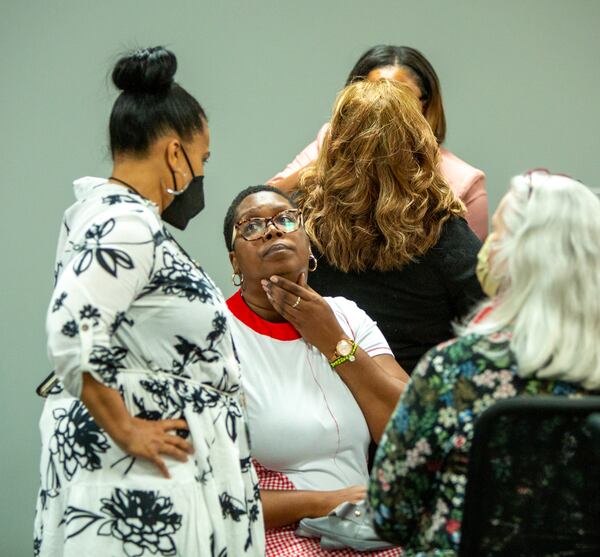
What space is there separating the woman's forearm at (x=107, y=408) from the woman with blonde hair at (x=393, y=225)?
1073 mm

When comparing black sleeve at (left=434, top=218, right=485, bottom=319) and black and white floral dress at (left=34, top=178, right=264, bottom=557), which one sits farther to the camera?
black sleeve at (left=434, top=218, right=485, bottom=319)

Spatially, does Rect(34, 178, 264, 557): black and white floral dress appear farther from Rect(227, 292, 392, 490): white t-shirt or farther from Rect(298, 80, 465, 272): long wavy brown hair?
Rect(298, 80, 465, 272): long wavy brown hair

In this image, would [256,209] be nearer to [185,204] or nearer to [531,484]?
[185,204]

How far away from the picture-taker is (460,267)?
2773 millimetres

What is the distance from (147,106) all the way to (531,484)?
1.04 metres

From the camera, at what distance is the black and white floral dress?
1812 mm

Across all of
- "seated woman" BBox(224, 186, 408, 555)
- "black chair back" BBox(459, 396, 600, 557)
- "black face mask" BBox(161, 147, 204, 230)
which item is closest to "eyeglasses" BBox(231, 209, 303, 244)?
"seated woman" BBox(224, 186, 408, 555)

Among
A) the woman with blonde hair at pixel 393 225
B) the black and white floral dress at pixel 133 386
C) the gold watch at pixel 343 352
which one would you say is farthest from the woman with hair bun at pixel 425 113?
the black and white floral dress at pixel 133 386

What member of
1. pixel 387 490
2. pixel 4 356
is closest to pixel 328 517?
pixel 387 490

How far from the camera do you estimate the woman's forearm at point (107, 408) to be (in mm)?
1830

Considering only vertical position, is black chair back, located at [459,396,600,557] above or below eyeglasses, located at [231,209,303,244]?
below

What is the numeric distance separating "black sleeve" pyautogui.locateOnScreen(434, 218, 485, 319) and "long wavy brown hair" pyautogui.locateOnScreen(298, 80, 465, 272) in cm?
4

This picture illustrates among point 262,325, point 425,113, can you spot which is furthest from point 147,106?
point 425,113

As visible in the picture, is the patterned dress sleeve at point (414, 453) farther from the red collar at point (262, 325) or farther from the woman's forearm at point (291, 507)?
the red collar at point (262, 325)
